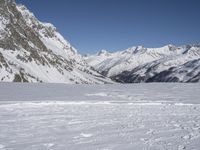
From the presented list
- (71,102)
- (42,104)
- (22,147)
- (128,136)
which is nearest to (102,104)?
(71,102)

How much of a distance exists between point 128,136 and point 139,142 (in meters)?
1.15

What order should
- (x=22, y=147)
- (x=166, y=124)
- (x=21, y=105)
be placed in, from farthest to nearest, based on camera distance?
1. (x=21, y=105)
2. (x=166, y=124)
3. (x=22, y=147)

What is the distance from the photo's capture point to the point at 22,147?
41.7 ft

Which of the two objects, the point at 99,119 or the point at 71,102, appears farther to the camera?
the point at 71,102

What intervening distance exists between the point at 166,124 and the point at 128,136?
345cm

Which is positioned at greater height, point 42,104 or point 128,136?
point 42,104

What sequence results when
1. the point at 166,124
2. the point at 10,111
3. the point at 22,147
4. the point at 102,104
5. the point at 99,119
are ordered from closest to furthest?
the point at 22,147, the point at 166,124, the point at 99,119, the point at 10,111, the point at 102,104

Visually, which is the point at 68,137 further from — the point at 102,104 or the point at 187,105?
the point at 187,105

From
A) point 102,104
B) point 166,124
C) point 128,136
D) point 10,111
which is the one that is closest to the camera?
point 128,136

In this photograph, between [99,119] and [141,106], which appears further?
[141,106]

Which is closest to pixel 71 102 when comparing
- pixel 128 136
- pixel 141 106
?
pixel 141 106

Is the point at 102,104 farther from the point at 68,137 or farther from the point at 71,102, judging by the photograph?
the point at 68,137

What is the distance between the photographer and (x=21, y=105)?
79.6 ft

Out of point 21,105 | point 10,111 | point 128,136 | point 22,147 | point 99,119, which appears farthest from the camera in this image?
point 21,105
